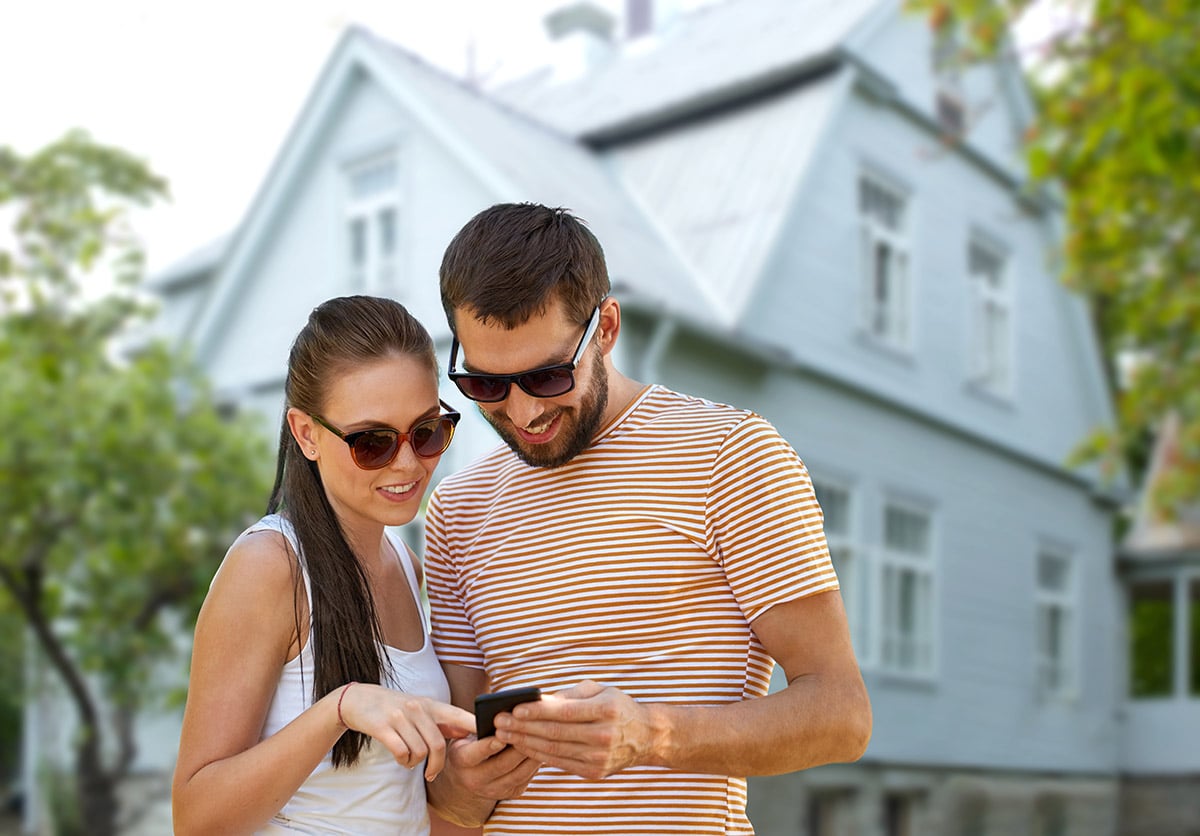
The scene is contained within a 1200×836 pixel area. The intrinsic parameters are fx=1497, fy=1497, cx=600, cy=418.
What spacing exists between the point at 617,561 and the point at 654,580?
8 centimetres

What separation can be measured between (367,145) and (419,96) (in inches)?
42.7

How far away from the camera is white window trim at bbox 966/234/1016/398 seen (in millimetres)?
17891

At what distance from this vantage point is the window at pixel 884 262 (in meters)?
15.9

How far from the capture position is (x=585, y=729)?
229 cm

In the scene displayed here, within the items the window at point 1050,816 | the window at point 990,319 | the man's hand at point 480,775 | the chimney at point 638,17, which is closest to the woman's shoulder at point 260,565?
the man's hand at point 480,775

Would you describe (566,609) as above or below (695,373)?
below

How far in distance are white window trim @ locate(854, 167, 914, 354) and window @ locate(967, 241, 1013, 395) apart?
5.12 feet

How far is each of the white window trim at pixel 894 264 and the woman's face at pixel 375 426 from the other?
12991mm

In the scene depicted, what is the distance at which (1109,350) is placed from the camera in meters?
27.0

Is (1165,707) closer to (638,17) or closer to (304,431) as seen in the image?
Answer: (638,17)

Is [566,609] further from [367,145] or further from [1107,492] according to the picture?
[1107,492]

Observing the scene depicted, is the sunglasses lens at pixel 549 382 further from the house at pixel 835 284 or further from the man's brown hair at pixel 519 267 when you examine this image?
the house at pixel 835 284

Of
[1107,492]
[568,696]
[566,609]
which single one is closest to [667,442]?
[566,609]

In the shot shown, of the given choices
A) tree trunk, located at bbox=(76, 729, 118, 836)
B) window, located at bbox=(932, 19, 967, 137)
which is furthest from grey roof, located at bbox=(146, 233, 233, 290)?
window, located at bbox=(932, 19, 967, 137)
